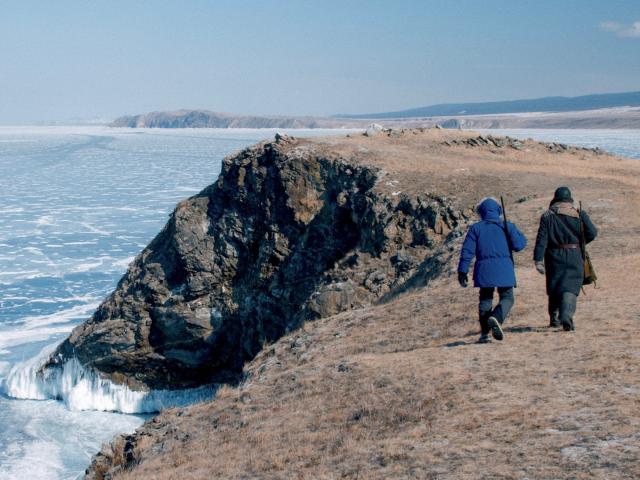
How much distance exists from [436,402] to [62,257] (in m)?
45.0

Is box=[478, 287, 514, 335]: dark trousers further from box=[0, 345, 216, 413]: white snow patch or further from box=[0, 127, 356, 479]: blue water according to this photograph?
box=[0, 345, 216, 413]: white snow patch

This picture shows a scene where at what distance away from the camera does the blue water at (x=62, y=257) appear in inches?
1035

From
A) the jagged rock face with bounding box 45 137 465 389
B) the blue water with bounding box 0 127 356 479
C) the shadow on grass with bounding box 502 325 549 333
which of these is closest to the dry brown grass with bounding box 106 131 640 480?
the shadow on grass with bounding box 502 325 549 333

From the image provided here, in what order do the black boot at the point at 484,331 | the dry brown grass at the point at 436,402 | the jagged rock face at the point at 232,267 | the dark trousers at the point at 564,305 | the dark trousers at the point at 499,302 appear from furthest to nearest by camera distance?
1. the jagged rock face at the point at 232,267
2. the black boot at the point at 484,331
3. the dark trousers at the point at 564,305
4. the dark trousers at the point at 499,302
5. the dry brown grass at the point at 436,402

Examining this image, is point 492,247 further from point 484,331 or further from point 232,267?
point 232,267

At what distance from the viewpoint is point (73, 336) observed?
3244cm

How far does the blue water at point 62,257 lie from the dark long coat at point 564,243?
57.8ft

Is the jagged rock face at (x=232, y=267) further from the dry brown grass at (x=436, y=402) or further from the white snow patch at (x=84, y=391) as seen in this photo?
the dry brown grass at (x=436, y=402)

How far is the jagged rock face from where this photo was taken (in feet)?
97.5

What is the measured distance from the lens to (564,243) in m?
11.6

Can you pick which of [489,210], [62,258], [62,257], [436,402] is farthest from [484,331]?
[62,257]

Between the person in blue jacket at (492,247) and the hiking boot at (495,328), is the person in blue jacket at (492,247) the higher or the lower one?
the higher one

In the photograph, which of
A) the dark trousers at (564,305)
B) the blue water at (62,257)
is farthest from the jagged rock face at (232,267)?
A: the dark trousers at (564,305)

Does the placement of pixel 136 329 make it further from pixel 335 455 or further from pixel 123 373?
pixel 335 455
